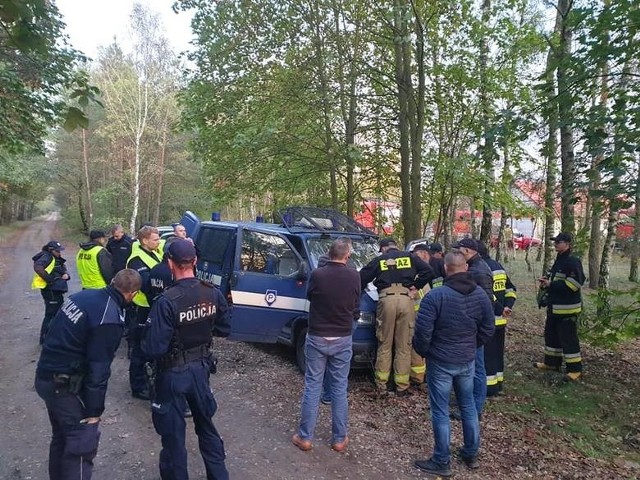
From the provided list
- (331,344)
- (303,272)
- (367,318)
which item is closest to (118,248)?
(303,272)

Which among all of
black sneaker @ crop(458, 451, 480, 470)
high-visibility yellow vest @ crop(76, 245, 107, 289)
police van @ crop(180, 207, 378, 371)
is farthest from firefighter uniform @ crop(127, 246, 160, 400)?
black sneaker @ crop(458, 451, 480, 470)

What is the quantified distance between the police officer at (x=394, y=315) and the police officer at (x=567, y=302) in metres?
2.22

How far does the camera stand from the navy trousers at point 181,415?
324cm

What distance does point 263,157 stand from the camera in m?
10.9

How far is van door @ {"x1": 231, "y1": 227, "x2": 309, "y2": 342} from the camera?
615 cm

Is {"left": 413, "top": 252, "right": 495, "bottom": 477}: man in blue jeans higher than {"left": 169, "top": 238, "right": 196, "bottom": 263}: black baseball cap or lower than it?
lower

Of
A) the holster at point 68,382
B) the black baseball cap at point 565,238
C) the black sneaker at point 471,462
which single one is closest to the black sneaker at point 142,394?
the holster at point 68,382

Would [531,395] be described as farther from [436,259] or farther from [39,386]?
[39,386]

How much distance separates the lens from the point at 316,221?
6930mm

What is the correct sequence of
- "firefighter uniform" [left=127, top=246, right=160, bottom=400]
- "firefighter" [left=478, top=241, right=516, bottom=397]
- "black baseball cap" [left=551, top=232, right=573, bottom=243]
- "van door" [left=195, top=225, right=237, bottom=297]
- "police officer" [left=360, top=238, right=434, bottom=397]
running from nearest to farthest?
"firefighter uniform" [left=127, top=246, right=160, bottom=400] → "firefighter" [left=478, top=241, right=516, bottom=397] → "police officer" [left=360, top=238, right=434, bottom=397] → "black baseball cap" [left=551, top=232, right=573, bottom=243] → "van door" [left=195, top=225, right=237, bottom=297]

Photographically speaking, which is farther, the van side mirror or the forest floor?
the van side mirror

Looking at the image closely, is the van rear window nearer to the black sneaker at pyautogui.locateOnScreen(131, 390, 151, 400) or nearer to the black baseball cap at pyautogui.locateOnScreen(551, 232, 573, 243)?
the black sneaker at pyautogui.locateOnScreen(131, 390, 151, 400)

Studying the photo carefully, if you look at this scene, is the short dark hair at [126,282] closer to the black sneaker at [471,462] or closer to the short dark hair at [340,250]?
the short dark hair at [340,250]

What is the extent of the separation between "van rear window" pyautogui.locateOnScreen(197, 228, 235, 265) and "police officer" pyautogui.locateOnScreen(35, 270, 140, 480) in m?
3.84
